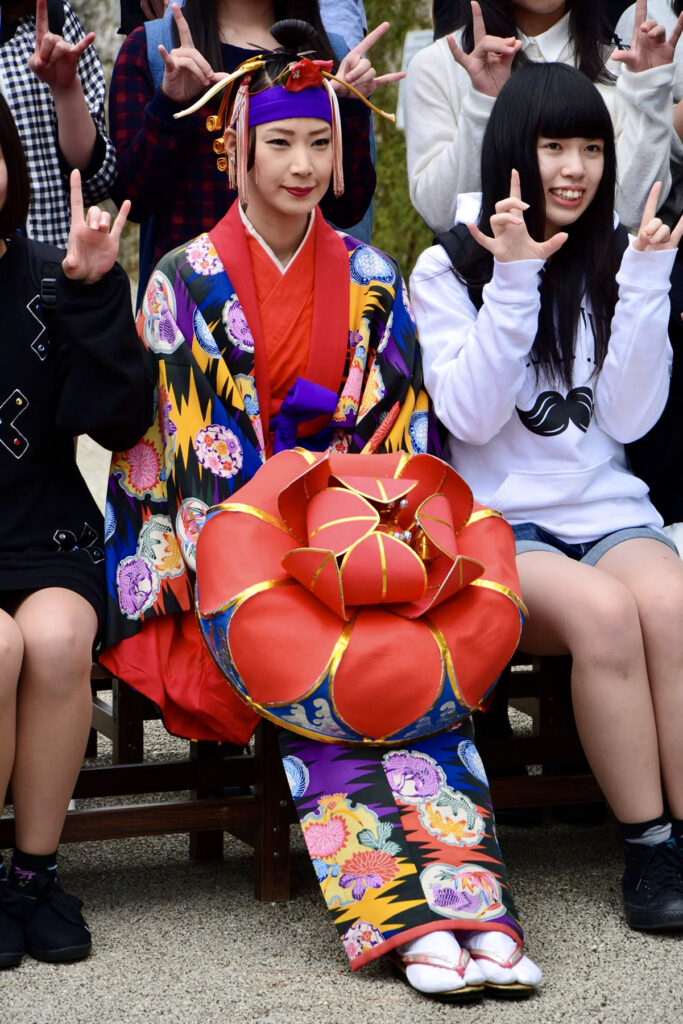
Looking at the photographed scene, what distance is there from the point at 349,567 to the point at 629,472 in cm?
103

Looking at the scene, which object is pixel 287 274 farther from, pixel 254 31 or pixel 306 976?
pixel 306 976

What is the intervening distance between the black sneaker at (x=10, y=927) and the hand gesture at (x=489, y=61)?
7.10 ft

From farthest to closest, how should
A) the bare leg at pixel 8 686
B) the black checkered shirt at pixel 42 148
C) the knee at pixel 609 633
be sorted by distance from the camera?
the black checkered shirt at pixel 42 148
the knee at pixel 609 633
the bare leg at pixel 8 686

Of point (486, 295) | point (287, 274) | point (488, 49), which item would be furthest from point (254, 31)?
point (486, 295)

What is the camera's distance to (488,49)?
3.30 m

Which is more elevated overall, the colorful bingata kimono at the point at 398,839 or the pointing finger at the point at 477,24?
the pointing finger at the point at 477,24

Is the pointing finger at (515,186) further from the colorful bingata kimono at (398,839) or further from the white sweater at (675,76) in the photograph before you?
the colorful bingata kimono at (398,839)

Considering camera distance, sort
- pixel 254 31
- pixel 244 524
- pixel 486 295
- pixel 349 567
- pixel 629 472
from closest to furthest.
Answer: pixel 349 567, pixel 244 524, pixel 486 295, pixel 629 472, pixel 254 31

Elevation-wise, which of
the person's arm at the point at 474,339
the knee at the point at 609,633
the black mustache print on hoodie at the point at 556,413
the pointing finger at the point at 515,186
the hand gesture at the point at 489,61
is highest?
the hand gesture at the point at 489,61

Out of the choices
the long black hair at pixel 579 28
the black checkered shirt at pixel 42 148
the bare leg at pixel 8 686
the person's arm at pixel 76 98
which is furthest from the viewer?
the long black hair at pixel 579 28

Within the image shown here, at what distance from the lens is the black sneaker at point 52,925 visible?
250 centimetres

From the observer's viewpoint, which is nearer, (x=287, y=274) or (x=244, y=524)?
(x=244, y=524)

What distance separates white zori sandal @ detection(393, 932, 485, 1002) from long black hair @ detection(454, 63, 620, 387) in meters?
1.31

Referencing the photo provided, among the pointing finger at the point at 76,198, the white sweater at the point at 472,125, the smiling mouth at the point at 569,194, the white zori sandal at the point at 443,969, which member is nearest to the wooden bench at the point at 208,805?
the white zori sandal at the point at 443,969
